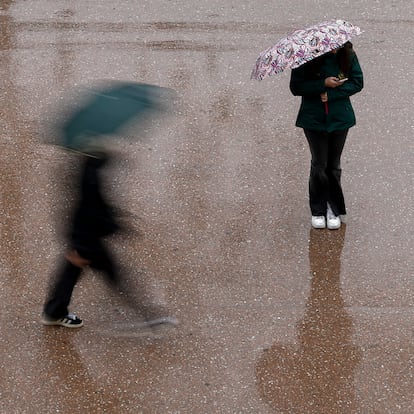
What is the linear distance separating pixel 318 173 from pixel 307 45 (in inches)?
43.4

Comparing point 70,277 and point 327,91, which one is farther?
point 327,91

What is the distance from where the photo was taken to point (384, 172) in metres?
7.66

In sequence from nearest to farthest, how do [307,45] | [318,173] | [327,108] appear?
[307,45] → [327,108] → [318,173]

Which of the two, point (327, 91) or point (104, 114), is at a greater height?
point (104, 114)

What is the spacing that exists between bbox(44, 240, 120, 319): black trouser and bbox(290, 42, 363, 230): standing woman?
186 centimetres

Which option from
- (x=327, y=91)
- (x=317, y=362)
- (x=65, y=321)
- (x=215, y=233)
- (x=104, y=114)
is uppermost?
(x=104, y=114)

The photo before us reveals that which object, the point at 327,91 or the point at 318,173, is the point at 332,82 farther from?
the point at 318,173

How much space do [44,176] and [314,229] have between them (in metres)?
2.34

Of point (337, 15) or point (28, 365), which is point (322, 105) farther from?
point (337, 15)

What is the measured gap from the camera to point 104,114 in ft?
17.2

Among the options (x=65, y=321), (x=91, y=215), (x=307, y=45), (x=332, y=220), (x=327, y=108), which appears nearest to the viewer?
(x=91, y=215)

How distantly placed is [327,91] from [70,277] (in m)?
2.26

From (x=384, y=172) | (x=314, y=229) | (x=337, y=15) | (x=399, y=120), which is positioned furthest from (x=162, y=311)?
(x=337, y=15)

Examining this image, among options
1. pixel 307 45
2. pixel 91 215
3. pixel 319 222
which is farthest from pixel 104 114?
pixel 319 222
